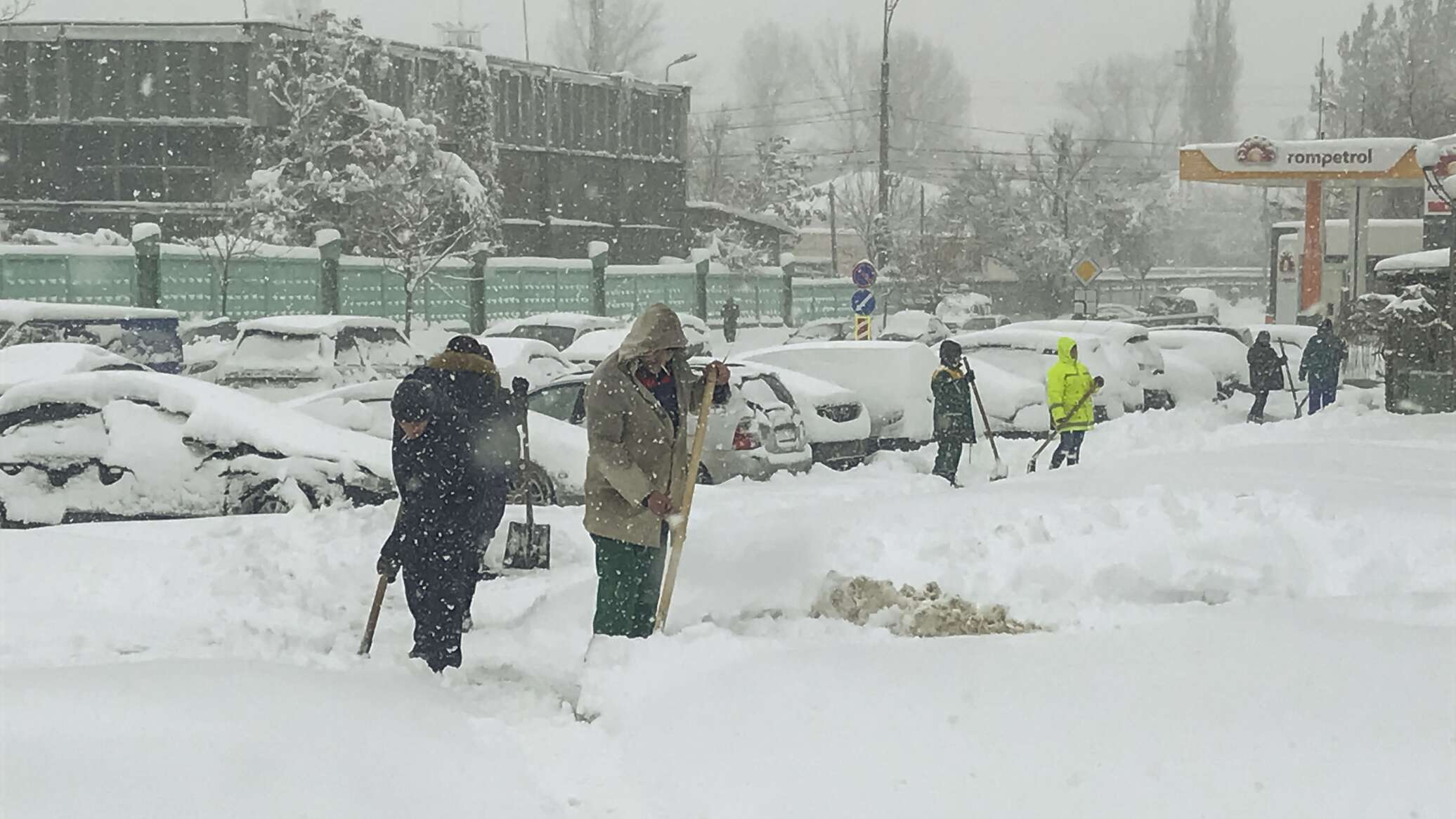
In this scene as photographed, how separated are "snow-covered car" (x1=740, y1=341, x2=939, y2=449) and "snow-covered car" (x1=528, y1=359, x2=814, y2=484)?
9.55ft

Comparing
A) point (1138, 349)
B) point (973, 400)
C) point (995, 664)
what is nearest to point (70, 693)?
point (995, 664)

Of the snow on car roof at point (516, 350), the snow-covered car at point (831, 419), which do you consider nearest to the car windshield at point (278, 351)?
the snow on car roof at point (516, 350)

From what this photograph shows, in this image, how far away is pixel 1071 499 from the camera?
969 centimetres

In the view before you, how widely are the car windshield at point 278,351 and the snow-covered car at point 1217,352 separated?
39.7 feet

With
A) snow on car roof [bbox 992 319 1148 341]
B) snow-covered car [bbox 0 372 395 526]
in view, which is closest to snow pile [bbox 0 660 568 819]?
snow-covered car [bbox 0 372 395 526]

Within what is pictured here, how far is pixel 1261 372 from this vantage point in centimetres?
2014

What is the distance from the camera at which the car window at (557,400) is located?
13422 mm

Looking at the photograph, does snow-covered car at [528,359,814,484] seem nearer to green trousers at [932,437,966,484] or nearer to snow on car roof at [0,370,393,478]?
green trousers at [932,437,966,484]

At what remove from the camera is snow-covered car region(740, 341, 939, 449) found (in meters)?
16.7

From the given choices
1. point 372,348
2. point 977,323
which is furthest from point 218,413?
point 977,323

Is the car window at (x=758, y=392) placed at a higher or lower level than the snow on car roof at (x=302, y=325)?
lower

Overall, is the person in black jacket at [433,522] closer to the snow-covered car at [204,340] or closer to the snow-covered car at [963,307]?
the snow-covered car at [204,340]

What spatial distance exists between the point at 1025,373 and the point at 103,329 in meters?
11.1

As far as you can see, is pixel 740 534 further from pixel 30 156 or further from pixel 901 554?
pixel 30 156
